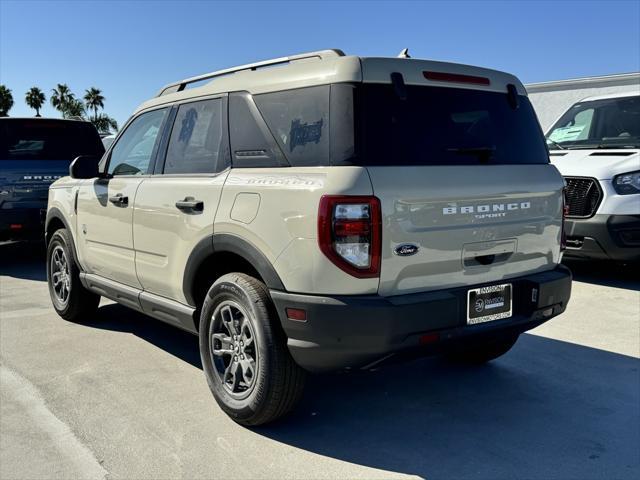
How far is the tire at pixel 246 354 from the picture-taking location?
10.2ft

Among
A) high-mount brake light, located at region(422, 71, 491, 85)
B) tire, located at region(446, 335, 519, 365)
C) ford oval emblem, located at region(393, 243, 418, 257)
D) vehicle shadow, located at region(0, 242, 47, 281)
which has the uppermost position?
high-mount brake light, located at region(422, 71, 491, 85)

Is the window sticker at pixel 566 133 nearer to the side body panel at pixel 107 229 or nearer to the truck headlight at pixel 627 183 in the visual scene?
the truck headlight at pixel 627 183

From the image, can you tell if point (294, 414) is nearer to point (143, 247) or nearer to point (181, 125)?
point (143, 247)

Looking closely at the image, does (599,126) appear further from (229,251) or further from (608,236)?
(229,251)

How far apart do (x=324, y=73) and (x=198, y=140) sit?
114 cm

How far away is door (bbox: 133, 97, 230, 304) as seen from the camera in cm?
353

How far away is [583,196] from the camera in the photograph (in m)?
6.73

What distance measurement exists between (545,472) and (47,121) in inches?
297

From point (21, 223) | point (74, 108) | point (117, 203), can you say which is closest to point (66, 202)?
point (117, 203)

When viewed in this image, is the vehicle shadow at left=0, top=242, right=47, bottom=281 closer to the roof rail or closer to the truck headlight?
the roof rail

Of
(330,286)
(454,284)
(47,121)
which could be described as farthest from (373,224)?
(47,121)

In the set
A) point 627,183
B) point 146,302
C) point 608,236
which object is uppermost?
point 627,183

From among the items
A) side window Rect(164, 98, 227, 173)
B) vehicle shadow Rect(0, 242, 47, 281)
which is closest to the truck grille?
side window Rect(164, 98, 227, 173)

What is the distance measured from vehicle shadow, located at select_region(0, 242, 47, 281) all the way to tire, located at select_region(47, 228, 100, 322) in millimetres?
2251
